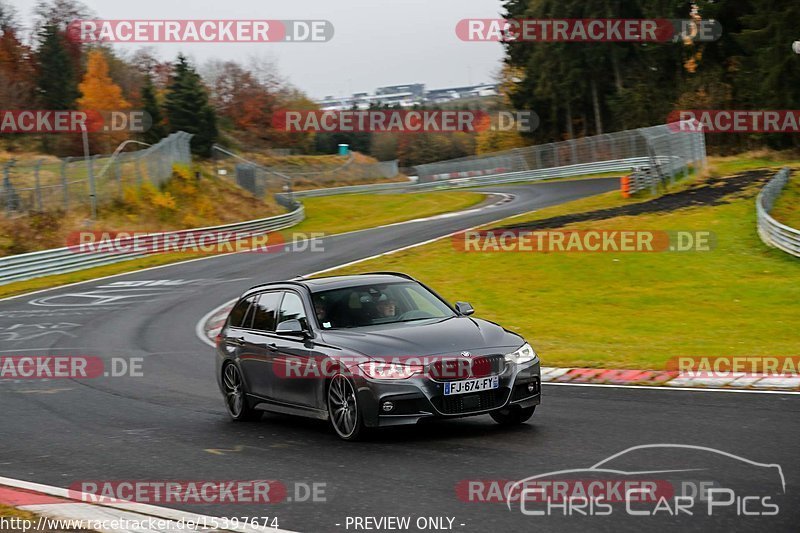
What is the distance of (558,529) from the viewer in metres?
5.92

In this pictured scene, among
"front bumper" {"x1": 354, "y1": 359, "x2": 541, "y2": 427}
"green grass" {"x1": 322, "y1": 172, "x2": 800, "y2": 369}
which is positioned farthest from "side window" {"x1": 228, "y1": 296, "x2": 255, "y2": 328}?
"green grass" {"x1": 322, "y1": 172, "x2": 800, "y2": 369}

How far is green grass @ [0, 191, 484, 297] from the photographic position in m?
36.0

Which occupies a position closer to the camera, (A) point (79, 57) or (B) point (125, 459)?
(B) point (125, 459)

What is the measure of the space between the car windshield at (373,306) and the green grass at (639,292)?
393cm

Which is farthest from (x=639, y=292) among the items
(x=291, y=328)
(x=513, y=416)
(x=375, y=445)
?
(x=375, y=445)

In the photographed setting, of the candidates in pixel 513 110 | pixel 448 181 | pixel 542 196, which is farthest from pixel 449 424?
pixel 513 110

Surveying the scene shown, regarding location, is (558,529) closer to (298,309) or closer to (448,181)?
(298,309)

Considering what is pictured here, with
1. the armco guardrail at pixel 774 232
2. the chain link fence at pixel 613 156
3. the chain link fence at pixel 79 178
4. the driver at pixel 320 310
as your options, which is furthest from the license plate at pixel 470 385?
the chain link fence at pixel 613 156

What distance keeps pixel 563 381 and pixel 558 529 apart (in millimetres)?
6661

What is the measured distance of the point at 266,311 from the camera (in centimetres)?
A: 1103

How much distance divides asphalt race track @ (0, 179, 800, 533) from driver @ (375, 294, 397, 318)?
1.15 m

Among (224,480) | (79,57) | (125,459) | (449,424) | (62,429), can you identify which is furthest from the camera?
(79,57)

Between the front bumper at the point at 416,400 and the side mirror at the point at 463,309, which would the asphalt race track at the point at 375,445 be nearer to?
the front bumper at the point at 416,400

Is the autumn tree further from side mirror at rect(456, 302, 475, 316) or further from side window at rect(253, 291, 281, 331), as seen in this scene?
side mirror at rect(456, 302, 475, 316)
